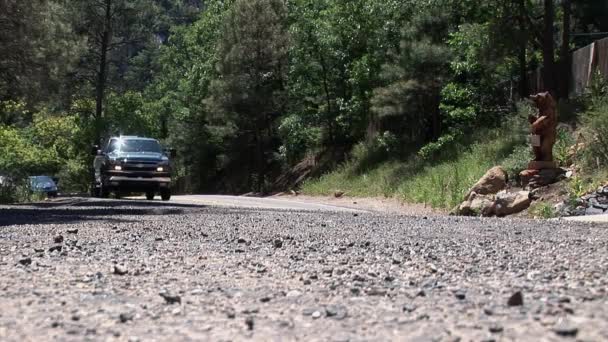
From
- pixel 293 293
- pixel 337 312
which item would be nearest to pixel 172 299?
pixel 293 293

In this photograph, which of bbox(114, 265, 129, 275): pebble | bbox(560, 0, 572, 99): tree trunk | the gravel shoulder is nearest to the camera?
bbox(114, 265, 129, 275): pebble

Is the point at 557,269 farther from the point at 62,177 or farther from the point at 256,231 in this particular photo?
the point at 62,177

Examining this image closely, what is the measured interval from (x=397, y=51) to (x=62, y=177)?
124 ft

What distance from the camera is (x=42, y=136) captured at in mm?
62469

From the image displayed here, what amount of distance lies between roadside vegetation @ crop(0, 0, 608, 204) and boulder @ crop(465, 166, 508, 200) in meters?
0.47

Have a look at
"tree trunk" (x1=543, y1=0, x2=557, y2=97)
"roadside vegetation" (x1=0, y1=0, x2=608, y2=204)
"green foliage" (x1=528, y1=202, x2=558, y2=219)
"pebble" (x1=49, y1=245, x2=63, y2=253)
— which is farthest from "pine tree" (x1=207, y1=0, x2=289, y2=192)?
"pebble" (x1=49, y1=245, x2=63, y2=253)

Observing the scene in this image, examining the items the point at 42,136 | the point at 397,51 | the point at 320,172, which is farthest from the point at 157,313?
the point at 42,136

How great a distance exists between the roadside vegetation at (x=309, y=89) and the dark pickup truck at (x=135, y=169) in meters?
2.89

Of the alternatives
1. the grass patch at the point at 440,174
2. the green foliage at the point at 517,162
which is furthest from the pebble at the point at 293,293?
the grass patch at the point at 440,174

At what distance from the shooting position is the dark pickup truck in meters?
26.5

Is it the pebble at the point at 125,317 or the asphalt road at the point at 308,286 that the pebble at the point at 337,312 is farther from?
the pebble at the point at 125,317

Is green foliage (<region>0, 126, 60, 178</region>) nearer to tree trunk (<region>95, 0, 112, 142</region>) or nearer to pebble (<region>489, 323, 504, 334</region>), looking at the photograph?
tree trunk (<region>95, 0, 112, 142</region>)

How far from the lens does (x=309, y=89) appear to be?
46.7m

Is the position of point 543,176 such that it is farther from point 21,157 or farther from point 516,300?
point 21,157
